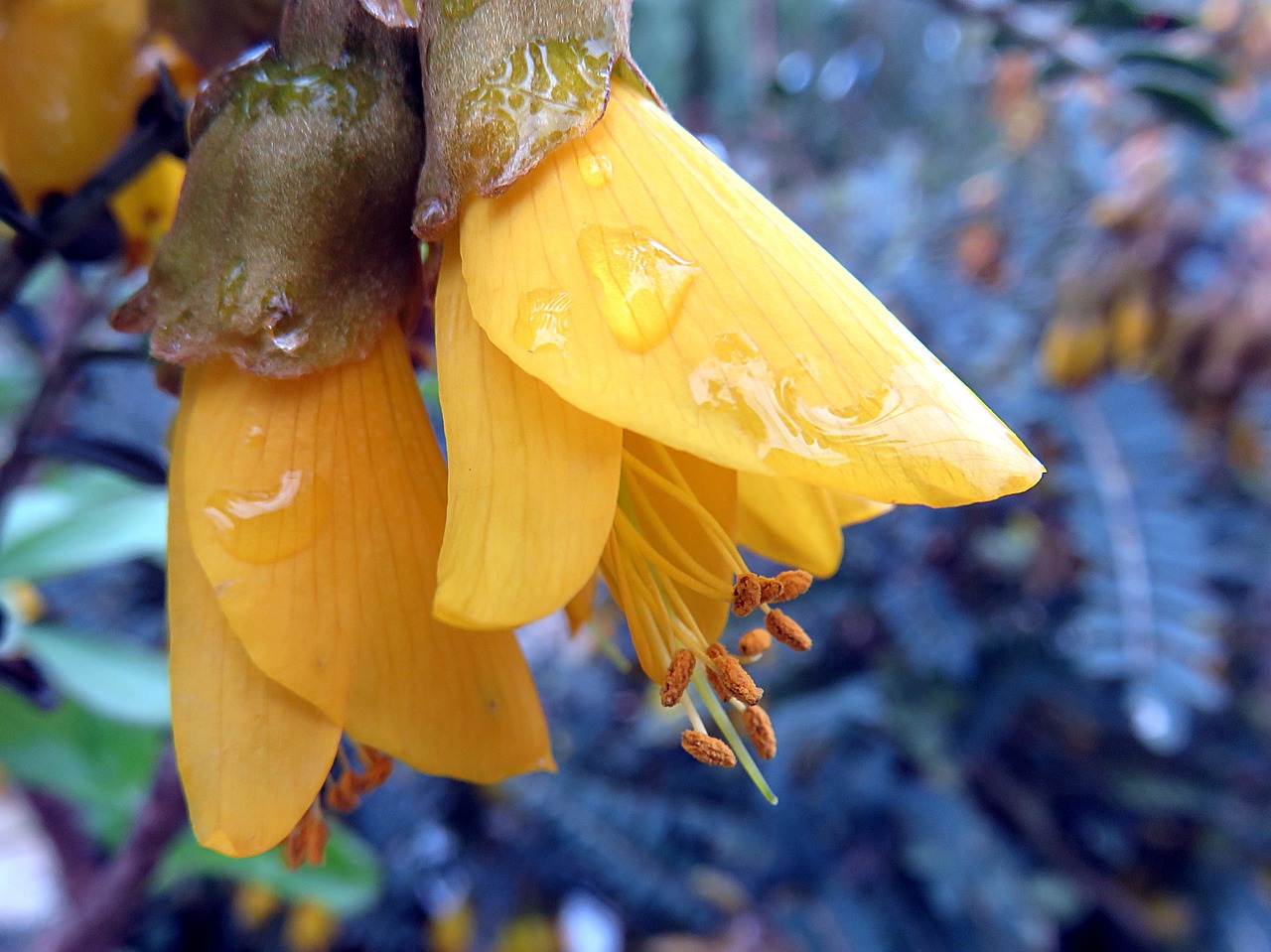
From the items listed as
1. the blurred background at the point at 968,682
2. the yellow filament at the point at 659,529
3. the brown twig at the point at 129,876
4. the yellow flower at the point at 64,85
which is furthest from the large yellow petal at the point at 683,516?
the blurred background at the point at 968,682

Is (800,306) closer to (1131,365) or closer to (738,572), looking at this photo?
(738,572)

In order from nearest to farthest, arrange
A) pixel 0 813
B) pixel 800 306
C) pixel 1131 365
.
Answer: pixel 800 306
pixel 1131 365
pixel 0 813

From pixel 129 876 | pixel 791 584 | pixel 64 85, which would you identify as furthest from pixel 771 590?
pixel 129 876

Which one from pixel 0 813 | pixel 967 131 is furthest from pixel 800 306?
pixel 0 813

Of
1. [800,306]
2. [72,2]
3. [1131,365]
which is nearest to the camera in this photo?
[800,306]

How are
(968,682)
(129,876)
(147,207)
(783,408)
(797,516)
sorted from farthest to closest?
(968,682) < (129,876) < (147,207) < (797,516) < (783,408)

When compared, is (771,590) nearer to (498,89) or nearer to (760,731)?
(760,731)
